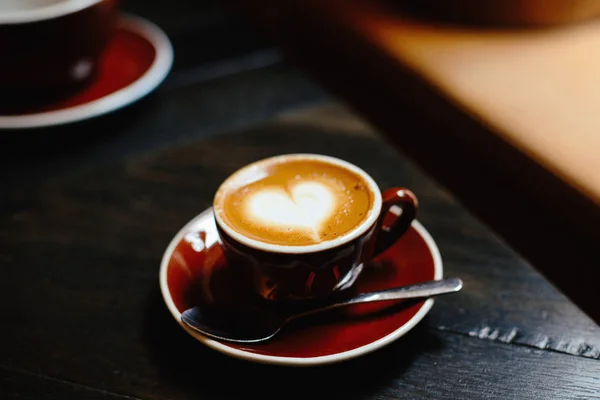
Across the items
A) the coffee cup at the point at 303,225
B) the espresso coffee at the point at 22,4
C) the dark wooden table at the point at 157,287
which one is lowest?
the dark wooden table at the point at 157,287

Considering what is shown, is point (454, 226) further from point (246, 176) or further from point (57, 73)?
point (57, 73)

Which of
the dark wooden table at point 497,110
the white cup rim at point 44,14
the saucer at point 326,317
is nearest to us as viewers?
the saucer at point 326,317

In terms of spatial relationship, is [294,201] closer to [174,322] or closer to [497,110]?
[174,322]

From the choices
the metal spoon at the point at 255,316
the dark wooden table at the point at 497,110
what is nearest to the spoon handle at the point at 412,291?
the metal spoon at the point at 255,316

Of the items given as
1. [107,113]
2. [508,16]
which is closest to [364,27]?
[508,16]

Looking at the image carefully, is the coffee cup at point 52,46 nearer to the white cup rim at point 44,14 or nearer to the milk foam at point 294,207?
the white cup rim at point 44,14

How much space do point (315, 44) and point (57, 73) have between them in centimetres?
88

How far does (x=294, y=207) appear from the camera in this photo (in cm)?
53

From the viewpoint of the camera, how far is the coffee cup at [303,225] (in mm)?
483

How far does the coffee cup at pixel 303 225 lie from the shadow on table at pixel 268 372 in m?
0.06

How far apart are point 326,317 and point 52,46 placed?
1.68 ft

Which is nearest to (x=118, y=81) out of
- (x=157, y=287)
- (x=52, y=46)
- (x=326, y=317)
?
(x=52, y=46)

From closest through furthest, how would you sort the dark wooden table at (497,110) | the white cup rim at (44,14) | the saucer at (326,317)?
the saucer at (326,317) → the white cup rim at (44,14) → the dark wooden table at (497,110)

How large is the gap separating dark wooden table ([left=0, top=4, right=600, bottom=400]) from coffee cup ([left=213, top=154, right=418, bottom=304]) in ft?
0.22
